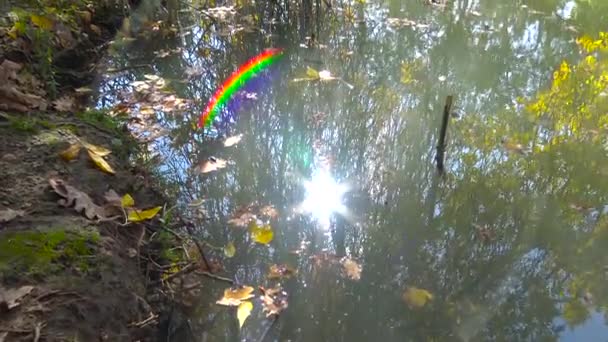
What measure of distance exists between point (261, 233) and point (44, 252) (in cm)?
98

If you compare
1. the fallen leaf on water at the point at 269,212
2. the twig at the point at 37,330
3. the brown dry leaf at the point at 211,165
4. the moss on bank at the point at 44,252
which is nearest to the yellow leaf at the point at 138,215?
the moss on bank at the point at 44,252

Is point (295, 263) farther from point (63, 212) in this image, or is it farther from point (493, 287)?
point (63, 212)

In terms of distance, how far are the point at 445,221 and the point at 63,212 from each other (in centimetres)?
191

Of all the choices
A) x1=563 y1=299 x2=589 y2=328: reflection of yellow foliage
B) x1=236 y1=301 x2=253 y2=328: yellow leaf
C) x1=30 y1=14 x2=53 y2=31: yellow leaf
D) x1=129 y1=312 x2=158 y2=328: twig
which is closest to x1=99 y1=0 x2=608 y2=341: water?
x1=563 y1=299 x2=589 y2=328: reflection of yellow foliage

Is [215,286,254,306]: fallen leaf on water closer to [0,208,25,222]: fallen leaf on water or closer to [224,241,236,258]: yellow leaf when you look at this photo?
[224,241,236,258]: yellow leaf

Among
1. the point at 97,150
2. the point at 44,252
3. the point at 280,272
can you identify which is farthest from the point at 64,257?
the point at 280,272

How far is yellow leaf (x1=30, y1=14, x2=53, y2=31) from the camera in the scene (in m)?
3.33

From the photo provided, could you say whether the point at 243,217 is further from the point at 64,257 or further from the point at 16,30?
the point at 16,30

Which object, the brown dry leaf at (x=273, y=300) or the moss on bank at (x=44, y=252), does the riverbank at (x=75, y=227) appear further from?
the brown dry leaf at (x=273, y=300)

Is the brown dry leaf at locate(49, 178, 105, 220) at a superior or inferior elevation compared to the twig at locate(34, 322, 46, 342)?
superior

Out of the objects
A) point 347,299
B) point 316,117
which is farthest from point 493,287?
point 316,117

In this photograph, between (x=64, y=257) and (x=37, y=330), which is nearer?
(x=37, y=330)

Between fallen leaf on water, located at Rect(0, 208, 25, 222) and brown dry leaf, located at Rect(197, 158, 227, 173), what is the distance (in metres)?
1.39

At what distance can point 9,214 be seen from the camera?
1689mm
